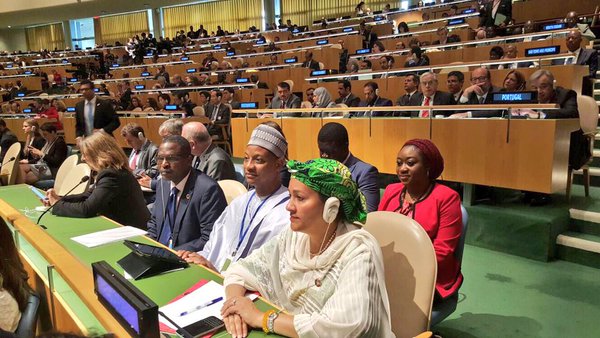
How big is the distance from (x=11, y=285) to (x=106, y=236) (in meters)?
0.53

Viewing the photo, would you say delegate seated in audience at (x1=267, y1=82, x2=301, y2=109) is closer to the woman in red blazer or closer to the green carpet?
the green carpet

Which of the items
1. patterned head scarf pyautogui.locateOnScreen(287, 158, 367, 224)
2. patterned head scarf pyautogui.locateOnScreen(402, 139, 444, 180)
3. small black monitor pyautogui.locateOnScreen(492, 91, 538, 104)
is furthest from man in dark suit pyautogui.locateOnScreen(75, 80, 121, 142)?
patterned head scarf pyautogui.locateOnScreen(287, 158, 367, 224)

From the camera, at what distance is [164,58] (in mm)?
14578

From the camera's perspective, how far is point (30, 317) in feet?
5.35

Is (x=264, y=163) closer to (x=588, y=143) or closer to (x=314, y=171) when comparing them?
(x=314, y=171)

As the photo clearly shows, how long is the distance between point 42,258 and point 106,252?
33 cm

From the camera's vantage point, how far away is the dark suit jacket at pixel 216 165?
322cm

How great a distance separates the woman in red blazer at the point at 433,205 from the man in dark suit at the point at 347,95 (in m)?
3.98

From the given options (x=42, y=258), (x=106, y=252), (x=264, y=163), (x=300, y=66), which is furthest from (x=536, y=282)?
(x=300, y=66)

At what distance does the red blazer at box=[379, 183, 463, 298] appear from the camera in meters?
1.91

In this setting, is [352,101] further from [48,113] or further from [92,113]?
[48,113]

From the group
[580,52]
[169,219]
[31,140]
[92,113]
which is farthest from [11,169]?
[580,52]

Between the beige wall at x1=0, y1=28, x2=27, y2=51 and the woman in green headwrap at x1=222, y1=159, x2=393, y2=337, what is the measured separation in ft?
94.3

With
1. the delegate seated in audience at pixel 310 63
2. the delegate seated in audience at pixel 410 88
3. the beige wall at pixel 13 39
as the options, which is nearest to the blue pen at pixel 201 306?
the delegate seated in audience at pixel 410 88
